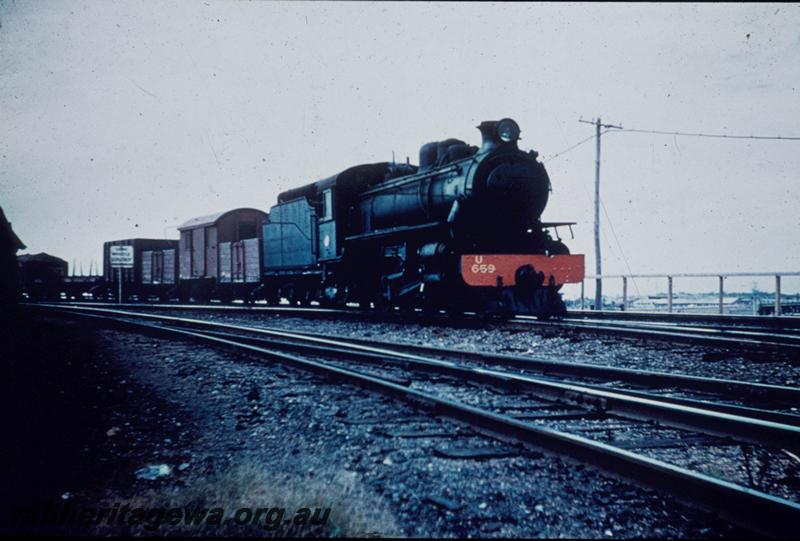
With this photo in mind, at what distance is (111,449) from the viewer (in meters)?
3.47

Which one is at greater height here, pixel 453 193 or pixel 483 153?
pixel 483 153

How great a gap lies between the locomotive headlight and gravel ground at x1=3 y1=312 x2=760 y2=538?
6815 millimetres

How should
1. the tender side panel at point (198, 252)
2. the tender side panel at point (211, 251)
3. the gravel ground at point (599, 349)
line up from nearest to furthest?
the gravel ground at point (599, 349)
the tender side panel at point (211, 251)
the tender side panel at point (198, 252)

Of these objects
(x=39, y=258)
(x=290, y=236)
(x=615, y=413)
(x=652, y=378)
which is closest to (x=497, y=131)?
(x=652, y=378)

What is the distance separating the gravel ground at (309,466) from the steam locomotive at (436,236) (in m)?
5.45

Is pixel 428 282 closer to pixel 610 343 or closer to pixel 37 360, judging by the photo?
pixel 610 343

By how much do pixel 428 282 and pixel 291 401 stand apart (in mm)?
6151

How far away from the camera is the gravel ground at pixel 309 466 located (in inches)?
96.0

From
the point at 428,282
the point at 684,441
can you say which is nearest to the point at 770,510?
the point at 684,441

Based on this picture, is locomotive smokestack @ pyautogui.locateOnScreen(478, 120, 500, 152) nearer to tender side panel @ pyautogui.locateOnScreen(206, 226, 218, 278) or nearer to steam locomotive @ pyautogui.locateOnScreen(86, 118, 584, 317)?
steam locomotive @ pyautogui.locateOnScreen(86, 118, 584, 317)

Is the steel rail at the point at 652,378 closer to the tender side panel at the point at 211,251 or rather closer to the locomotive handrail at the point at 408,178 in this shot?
the locomotive handrail at the point at 408,178

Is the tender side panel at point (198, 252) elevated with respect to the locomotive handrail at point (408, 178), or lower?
lower

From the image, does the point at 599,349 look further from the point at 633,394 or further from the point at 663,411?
the point at 663,411

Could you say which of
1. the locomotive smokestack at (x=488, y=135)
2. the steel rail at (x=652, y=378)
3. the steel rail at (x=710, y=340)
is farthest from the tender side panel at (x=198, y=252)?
the steel rail at (x=652, y=378)
